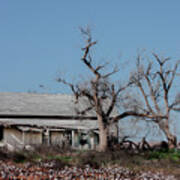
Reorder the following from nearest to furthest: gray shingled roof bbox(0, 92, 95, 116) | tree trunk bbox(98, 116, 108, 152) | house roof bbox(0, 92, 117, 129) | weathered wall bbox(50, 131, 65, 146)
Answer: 1. tree trunk bbox(98, 116, 108, 152)
2. weathered wall bbox(50, 131, 65, 146)
3. house roof bbox(0, 92, 117, 129)
4. gray shingled roof bbox(0, 92, 95, 116)

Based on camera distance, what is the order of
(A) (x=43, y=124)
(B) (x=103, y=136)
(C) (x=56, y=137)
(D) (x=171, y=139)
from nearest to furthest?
(B) (x=103, y=136) → (D) (x=171, y=139) → (A) (x=43, y=124) → (C) (x=56, y=137)

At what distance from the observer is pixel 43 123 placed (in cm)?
3709

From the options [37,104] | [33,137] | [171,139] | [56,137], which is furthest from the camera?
[37,104]

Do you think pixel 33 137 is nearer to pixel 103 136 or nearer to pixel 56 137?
pixel 56 137

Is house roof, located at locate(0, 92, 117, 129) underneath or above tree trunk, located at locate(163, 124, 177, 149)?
above

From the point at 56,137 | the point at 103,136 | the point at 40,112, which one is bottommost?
the point at 103,136

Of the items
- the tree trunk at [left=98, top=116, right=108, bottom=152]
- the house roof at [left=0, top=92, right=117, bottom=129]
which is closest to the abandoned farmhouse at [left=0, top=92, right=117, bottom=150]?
the house roof at [left=0, top=92, right=117, bottom=129]

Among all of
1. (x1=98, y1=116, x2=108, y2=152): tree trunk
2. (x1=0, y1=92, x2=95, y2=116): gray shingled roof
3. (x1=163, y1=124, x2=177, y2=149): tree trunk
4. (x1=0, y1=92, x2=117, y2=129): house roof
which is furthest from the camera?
(x1=0, y1=92, x2=95, y2=116): gray shingled roof

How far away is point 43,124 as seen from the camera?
3669cm

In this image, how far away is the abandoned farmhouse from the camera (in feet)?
118

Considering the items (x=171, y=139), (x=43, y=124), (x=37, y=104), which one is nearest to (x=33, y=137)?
(x=43, y=124)

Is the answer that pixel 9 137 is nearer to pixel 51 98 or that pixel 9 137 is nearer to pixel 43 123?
pixel 43 123

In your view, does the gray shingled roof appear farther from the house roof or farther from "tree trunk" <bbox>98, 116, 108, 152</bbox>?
"tree trunk" <bbox>98, 116, 108, 152</bbox>

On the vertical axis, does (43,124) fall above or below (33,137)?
above
